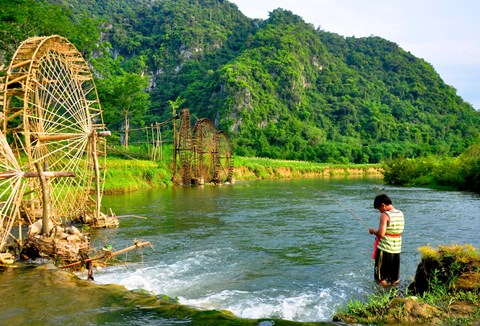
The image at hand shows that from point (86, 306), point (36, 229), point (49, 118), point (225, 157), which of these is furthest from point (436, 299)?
point (225, 157)

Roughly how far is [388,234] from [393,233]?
107 millimetres

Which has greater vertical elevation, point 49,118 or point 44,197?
point 49,118

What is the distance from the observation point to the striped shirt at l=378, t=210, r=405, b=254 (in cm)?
920

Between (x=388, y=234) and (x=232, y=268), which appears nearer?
(x=388, y=234)

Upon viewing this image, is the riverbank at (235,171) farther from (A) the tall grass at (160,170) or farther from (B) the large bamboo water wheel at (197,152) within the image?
(B) the large bamboo water wheel at (197,152)

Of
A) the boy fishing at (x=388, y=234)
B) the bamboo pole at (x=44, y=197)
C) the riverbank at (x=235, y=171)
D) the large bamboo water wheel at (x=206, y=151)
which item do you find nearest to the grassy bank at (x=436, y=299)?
the boy fishing at (x=388, y=234)

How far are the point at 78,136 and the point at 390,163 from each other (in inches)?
1673

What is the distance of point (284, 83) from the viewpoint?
133 metres

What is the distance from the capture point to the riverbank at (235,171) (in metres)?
36.7

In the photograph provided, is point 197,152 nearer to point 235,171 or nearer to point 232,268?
point 235,171

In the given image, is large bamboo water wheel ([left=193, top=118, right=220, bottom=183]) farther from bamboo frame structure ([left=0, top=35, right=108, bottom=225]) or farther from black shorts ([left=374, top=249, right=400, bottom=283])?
black shorts ([left=374, top=249, right=400, bottom=283])

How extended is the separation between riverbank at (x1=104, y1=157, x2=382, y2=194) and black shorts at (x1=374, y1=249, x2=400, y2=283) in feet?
89.8

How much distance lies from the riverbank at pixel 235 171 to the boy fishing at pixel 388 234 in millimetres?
27546

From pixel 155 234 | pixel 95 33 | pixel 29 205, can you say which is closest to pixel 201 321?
pixel 155 234
